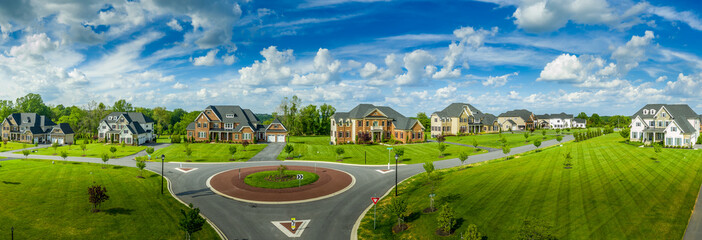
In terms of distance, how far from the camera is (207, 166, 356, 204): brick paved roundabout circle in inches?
1209

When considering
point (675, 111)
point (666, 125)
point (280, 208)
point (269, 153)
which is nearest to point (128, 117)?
point (269, 153)

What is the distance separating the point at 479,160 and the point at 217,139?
201 ft

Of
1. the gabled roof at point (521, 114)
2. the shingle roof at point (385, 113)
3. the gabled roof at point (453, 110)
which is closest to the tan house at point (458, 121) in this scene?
Result: the gabled roof at point (453, 110)

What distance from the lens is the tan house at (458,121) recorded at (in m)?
91.4

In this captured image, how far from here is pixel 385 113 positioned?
80.5m

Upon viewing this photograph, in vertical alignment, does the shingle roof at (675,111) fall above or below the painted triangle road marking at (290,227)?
above

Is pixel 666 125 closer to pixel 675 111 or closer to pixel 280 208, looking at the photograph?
pixel 675 111

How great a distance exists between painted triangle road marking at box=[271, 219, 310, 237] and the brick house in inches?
2717

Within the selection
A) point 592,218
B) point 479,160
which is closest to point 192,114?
point 479,160

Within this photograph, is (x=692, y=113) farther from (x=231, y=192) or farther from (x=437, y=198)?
(x=231, y=192)

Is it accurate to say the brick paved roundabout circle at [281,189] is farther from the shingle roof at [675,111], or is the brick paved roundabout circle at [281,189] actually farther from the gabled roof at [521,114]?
the gabled roof at [521,114]

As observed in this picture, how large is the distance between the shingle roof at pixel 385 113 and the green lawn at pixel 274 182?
123 ft

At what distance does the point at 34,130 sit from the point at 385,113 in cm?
9506

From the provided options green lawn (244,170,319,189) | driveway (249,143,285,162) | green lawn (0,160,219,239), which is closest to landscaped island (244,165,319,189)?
green lawn (244,170,319,189)
